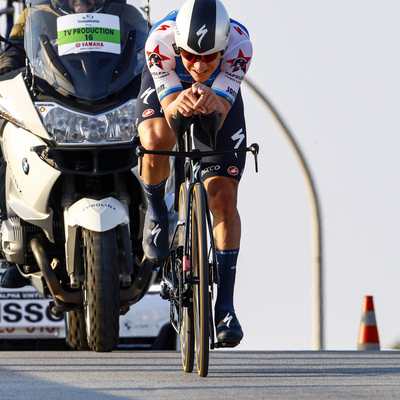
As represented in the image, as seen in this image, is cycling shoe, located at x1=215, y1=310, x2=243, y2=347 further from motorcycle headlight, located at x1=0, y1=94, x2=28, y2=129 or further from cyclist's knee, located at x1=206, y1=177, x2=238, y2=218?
motorcycle headlight, located at x1=0, y1=94, x2=28, y2=129

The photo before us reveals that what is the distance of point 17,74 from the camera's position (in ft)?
23.4

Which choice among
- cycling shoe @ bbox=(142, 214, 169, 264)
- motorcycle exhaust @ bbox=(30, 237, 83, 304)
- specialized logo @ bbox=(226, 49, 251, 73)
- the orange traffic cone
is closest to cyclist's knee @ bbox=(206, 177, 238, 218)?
cycling shoe @ bbox=(142, 214, 169, 264)

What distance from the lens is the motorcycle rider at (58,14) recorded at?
23.7ft

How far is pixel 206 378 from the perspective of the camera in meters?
5.28

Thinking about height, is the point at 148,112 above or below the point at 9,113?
below

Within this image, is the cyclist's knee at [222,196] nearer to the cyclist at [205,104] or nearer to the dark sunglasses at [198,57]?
the cyclist at [205,104]

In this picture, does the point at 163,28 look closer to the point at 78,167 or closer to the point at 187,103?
the point at 187,103

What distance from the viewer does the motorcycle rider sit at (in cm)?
721

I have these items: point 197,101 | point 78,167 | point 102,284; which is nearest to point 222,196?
point 197,101

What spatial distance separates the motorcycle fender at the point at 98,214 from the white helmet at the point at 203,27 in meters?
1.63

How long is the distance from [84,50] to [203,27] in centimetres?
202

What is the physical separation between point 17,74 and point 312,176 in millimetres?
8457

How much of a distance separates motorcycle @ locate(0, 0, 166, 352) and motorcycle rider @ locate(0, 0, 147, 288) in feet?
0.08

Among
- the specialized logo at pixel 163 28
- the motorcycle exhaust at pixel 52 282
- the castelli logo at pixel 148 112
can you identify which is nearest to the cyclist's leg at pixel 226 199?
the castelli logo at pixel 148 112
